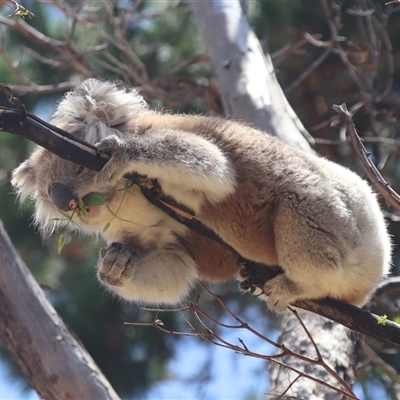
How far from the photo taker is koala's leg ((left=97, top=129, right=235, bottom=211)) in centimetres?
290

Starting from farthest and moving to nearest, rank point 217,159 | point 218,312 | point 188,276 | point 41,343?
point 218,312
point 41,343
point 188,276
point 217,159

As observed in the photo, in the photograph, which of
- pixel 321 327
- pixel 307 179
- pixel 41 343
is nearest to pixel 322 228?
pixel 307 179

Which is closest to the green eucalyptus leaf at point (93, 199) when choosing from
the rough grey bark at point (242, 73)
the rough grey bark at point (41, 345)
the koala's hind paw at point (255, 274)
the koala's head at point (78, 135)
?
the koala's head at point (78, 135)

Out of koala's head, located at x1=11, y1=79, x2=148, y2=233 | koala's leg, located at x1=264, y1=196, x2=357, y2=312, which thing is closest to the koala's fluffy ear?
koala's head, located at x1=11, y1=79, x2=148, y2=233

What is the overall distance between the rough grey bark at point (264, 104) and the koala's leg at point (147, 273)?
29.1 inches

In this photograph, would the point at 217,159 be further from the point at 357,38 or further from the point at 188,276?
the point at 357,38

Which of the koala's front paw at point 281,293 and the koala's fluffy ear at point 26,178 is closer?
the koala's front paw at point 281,293

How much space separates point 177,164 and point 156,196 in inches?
9.3

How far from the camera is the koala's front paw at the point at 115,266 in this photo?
341cm

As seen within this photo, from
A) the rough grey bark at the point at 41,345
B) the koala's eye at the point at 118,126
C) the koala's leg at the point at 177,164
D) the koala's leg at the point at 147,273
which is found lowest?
the rough grey bark at the point at 41,345

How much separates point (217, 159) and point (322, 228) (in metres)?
0.57

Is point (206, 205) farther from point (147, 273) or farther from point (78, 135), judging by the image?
point (78, 135)

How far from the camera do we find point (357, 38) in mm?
6621

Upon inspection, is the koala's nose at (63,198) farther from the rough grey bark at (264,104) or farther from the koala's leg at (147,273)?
the rough grey bark at (264,104)
